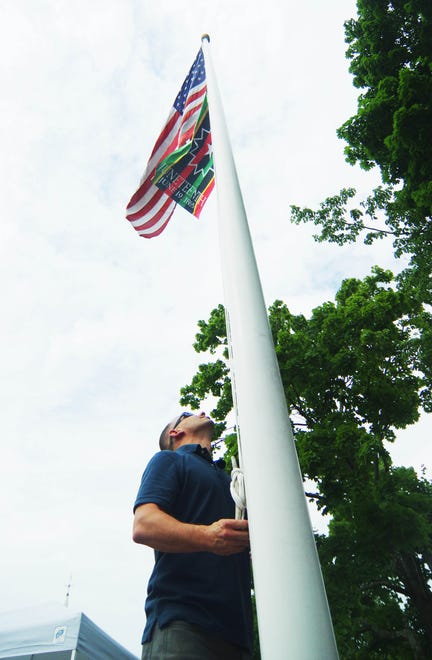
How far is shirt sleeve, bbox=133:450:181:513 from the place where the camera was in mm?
1912

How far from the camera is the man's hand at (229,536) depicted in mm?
1581

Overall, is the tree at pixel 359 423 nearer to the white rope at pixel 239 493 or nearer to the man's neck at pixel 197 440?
the man's neck at pixel 197 440

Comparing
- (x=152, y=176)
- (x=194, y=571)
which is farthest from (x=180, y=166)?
(x=194, y=571)

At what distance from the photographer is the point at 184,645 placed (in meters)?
1.61

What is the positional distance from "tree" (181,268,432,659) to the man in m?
8.11

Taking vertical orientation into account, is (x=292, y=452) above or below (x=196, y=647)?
above

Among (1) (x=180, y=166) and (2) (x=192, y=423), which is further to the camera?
(1) (x=180, y=166)

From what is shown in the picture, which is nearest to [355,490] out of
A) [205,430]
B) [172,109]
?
[205,430]

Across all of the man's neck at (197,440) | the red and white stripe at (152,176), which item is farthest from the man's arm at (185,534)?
the red and white stripe at (152,176)

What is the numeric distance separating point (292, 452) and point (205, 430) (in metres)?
1.52

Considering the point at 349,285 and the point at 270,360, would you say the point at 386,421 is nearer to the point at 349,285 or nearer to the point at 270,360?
the point at 349,285

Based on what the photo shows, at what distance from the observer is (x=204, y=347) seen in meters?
14.4

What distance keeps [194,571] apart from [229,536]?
44 centimetres

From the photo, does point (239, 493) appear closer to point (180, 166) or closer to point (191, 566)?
point (191, 566)
